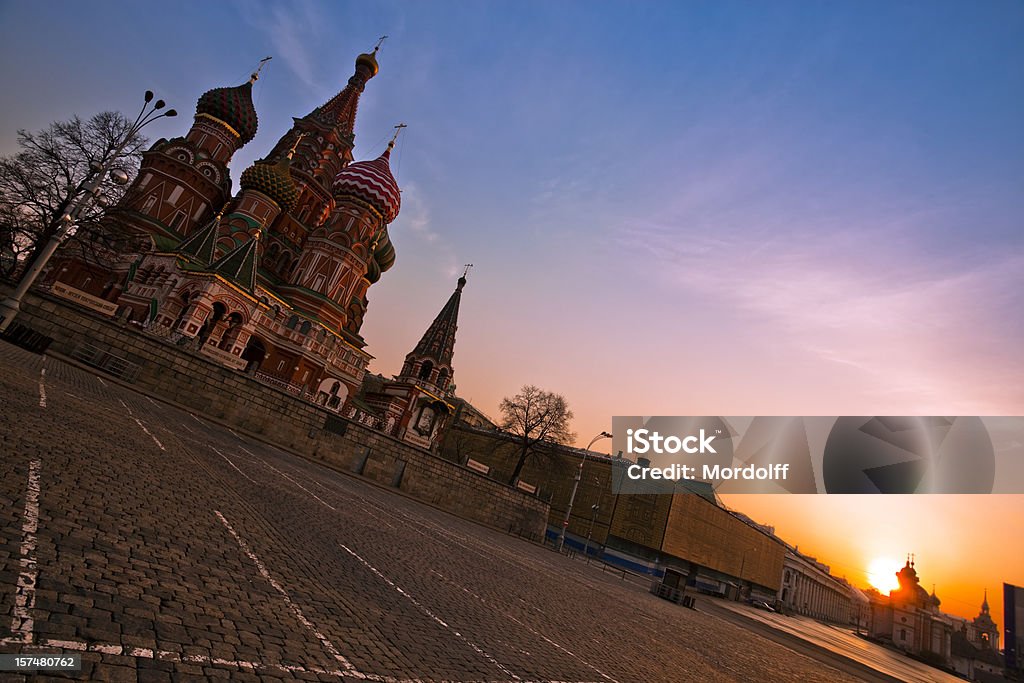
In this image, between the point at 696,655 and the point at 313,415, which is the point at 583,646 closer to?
the point at 696,655

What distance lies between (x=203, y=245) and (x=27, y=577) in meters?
33.9

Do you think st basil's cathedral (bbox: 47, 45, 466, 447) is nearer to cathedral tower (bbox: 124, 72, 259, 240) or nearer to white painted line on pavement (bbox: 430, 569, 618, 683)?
cathedral tower (bbox: 124, 72, 259, 240)

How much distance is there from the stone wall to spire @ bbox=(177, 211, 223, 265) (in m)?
10.0

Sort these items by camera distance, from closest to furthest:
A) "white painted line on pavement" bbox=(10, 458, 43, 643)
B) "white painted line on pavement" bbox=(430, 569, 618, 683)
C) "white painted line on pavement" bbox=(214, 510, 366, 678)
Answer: "white painted line on pavement" bbox=(10, 458, 43, 643)
"white painted line on pavement" bbox=(214, 510, 366, 678)
"white painted line on pavement" bbox=(430, 569, 618, 683)

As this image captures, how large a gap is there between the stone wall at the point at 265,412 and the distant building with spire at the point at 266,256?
3.82 m

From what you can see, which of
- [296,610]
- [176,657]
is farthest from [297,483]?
[176,657]

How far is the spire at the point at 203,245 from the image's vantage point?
3094 cm

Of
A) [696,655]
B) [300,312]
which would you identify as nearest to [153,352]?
[300,312]

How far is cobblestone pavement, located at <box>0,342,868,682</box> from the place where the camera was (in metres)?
3.23

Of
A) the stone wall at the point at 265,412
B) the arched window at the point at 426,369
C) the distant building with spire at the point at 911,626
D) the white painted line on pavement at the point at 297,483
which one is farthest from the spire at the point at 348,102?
the distant building with spire at the point at 911,626

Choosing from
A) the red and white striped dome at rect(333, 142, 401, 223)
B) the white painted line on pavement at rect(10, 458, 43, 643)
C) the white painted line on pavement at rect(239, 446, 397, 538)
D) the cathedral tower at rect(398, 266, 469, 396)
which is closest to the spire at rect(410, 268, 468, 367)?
the cathedral tower at rect(398, 266, 469, 396)

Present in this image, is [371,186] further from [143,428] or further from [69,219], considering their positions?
[143,428]

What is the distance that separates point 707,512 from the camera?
178 ft

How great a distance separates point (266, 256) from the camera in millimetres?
39125
